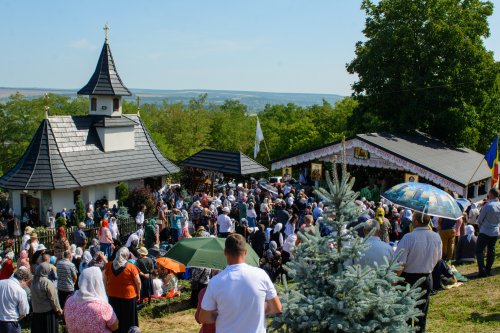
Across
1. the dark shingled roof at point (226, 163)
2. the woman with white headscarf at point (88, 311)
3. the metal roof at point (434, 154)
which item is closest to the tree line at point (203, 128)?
the metal roof at point (434, 154)

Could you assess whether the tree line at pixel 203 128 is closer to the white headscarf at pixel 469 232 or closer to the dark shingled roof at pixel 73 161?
the dark shingled roof at pixel 73 161

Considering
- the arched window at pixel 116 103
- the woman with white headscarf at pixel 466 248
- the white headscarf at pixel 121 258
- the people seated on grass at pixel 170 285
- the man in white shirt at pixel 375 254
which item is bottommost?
the people seated on grass at pixel 170 285

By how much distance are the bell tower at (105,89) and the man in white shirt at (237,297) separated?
2843 cm

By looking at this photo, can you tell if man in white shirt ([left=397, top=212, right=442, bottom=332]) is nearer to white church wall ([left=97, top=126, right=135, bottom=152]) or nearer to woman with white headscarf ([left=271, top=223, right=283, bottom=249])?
woman with white headscarf ([left=271, top=223, right=283, bottom=249])

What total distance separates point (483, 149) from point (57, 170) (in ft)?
92.4

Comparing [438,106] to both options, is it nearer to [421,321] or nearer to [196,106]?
[421,321]

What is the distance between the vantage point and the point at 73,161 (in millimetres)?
29109

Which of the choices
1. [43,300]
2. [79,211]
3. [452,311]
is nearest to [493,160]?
[452,311]

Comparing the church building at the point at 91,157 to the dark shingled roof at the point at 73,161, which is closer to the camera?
the dark shingled roof at the point at 73,161

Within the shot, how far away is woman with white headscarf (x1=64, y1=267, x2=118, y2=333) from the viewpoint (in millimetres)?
6359

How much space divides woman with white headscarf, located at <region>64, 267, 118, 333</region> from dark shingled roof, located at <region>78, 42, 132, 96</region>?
2661cm

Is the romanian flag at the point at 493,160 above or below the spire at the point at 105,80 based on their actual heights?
below

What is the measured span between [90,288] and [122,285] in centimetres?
222

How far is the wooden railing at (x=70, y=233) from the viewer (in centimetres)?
2005
